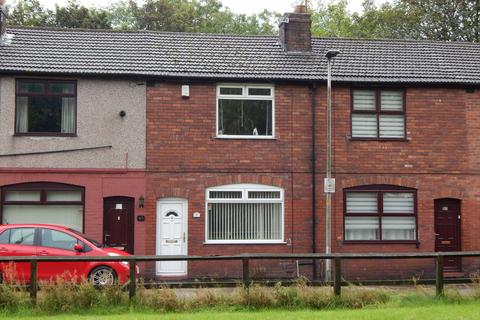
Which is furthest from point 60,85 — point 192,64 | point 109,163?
point 192,64

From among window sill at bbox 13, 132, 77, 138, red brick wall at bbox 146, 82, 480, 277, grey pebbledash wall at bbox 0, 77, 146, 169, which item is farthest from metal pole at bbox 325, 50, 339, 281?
window sill at bbox 13, 132, 77, 138

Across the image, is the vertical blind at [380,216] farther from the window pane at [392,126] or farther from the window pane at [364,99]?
the window pane at [364,99]

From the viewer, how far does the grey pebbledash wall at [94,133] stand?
59.3 feet

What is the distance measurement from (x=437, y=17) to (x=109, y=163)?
25.4 metres

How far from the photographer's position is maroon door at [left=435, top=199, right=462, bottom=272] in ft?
63.5

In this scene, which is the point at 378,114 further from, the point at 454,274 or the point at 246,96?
the point at 454,274

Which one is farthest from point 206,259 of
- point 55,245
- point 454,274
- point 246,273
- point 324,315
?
point 454,274

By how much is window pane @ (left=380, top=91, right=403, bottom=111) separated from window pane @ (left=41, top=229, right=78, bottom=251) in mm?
9570

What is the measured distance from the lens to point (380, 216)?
1914cm

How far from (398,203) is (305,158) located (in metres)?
3.00

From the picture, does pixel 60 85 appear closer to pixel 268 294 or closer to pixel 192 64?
pixel 192 64

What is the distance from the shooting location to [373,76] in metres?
19.3

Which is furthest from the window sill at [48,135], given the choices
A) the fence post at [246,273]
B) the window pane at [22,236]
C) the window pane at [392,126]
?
the window pane at [392,126]

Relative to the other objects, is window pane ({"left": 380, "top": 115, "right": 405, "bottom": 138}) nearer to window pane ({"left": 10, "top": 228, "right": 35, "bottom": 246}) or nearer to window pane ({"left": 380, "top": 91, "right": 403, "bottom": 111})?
window pane ({"left": 380, "top": 91, "right": 403, "bottom": 111})
